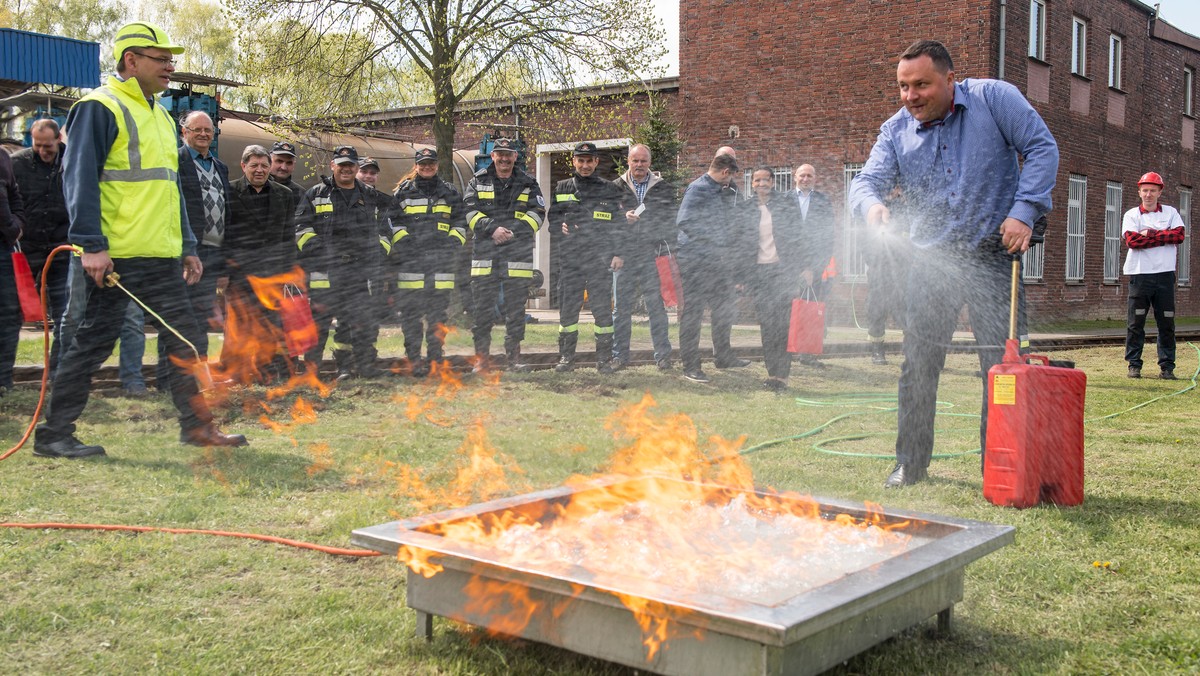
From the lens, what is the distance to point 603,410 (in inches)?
313

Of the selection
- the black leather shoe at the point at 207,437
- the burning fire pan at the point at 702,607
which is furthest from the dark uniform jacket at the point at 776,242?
the burning fire pan at the point at 702,607

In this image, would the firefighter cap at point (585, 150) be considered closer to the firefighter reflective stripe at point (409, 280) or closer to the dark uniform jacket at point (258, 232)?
the firefighter reflective stripe at point (409, 280)

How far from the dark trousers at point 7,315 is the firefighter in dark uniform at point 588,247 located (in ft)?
16.2

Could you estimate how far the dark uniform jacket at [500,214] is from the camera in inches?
410

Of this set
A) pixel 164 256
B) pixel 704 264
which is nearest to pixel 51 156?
pixel 164 256

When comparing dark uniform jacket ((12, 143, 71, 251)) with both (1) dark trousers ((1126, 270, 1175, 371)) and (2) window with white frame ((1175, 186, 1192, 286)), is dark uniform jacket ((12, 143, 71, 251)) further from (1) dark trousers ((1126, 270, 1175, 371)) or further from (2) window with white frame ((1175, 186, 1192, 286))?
(2) window with white frame ((1175, 186, 1192, 286))

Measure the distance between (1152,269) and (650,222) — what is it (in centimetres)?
558

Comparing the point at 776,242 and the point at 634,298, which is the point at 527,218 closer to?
the point at 634,298

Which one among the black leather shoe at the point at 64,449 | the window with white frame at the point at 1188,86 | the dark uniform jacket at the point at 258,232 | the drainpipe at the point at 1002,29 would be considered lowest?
the black leather shoe at the point at 64,449

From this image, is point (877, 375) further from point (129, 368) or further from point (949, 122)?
point (129, 368)

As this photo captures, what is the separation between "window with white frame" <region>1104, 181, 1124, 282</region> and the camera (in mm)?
25812

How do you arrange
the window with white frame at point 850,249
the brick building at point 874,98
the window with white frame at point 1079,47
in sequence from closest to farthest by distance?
the brick building at point 874,98, the window with white frame at point 850,249, the window with white frame at point 1079,47

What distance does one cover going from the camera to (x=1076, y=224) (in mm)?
24594

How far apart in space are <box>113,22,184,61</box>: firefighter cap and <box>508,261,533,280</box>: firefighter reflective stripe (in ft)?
16.1
